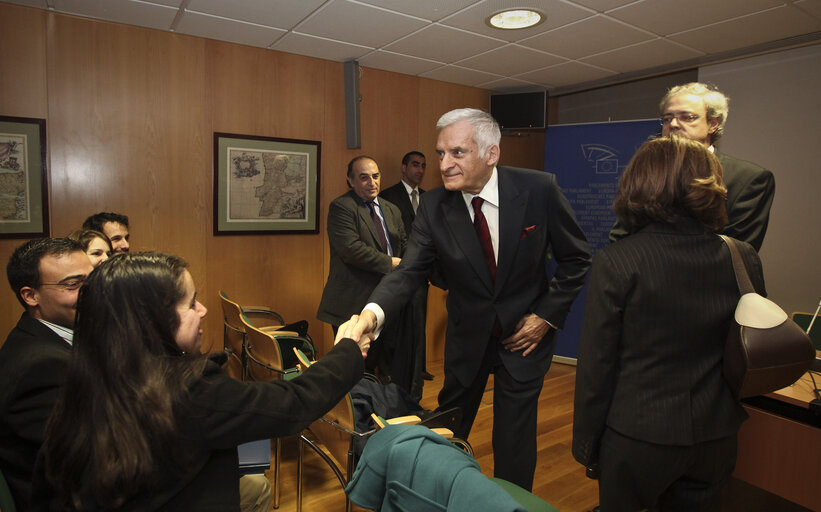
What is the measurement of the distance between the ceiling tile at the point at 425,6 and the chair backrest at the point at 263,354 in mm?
2174

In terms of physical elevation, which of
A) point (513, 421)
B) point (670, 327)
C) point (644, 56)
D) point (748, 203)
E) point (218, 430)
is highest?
point (644, 56)

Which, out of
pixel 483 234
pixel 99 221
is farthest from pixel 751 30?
pixel 99 221

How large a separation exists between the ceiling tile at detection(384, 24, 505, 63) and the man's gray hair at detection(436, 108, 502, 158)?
6.18 ft

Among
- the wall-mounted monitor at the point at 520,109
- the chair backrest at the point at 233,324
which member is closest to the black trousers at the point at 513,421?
the chair backrest at the point at 233,324

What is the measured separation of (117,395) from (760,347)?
60.6 inches

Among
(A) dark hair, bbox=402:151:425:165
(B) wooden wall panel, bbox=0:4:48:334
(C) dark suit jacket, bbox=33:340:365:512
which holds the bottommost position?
(C) dark suit jacket, bbox=33:340:365:512

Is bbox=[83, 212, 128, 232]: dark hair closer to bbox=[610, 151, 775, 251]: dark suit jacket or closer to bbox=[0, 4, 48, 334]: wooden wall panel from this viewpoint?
bbox=[0, 4, 48, 334]: wooden wall panel

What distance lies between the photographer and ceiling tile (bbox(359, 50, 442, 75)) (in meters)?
4.33

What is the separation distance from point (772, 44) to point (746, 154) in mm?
866

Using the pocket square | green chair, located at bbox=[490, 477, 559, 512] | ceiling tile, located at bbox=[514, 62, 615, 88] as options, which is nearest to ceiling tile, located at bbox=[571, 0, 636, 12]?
ceiling tile, located at bbox=[514, 62, 615, 88]

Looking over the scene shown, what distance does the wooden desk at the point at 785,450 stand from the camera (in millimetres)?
1994

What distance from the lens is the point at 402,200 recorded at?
4.63 m

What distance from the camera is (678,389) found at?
4.39 ft

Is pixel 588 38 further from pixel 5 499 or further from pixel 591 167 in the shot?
pixel 5 499
